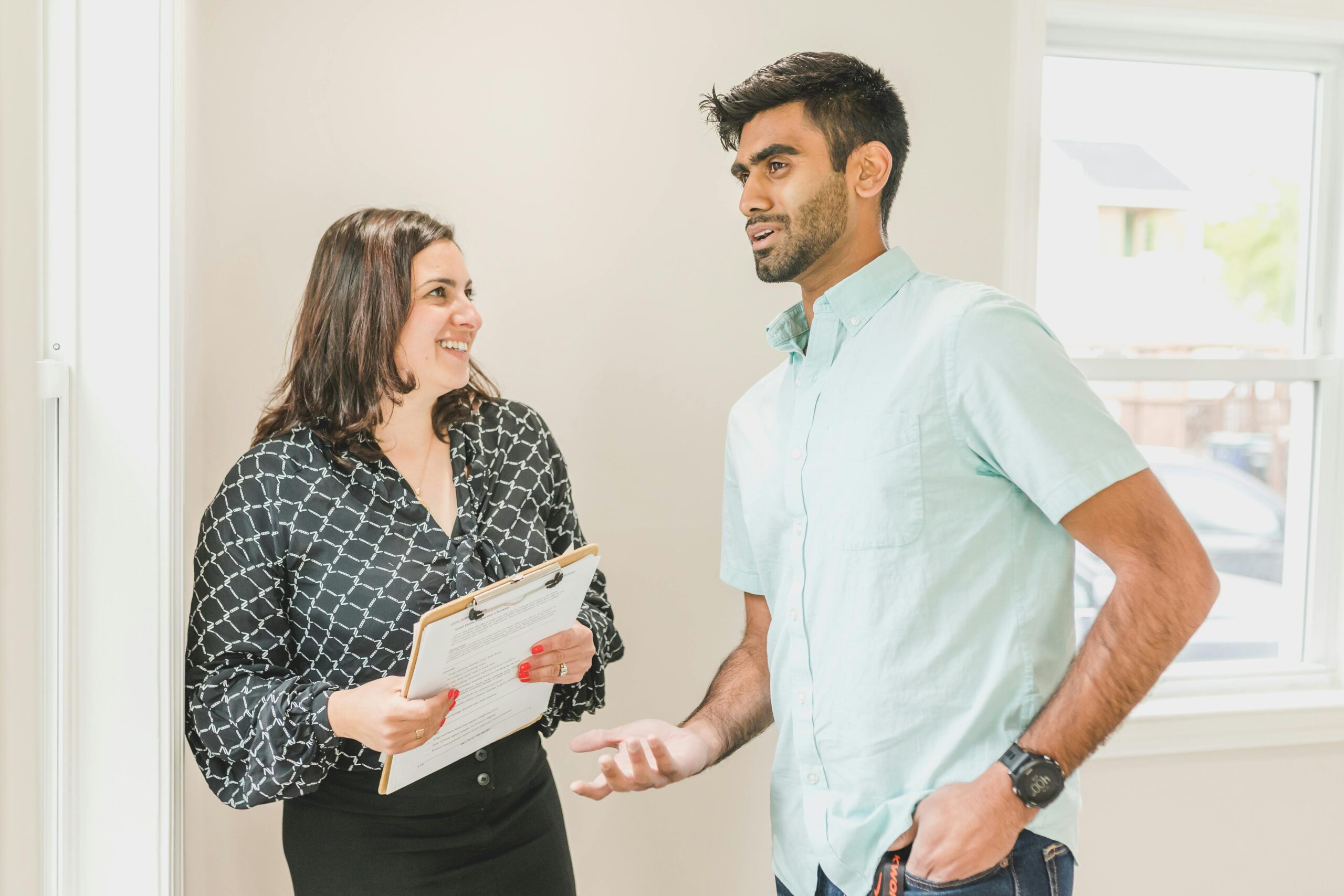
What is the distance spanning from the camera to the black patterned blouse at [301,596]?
48.8 inches

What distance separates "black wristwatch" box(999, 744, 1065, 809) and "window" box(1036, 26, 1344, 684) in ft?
4.74

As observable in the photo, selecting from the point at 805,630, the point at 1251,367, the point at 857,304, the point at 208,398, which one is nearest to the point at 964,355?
the point at 857,304

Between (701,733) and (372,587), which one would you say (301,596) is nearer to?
(372,587)

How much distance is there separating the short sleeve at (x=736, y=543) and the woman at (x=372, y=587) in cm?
22

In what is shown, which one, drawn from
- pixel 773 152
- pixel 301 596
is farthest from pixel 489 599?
pixel 773 152

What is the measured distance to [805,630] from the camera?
1.22 m

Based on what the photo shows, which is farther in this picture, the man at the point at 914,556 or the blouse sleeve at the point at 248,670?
the blouse sleeve at the point at 248,670

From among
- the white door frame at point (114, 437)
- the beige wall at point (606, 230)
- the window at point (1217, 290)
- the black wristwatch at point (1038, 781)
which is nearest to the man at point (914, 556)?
the black wristwatch at point (1038, 781)

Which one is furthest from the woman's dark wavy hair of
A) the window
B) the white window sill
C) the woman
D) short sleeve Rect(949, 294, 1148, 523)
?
the white window sill

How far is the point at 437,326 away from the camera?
55.8 inches

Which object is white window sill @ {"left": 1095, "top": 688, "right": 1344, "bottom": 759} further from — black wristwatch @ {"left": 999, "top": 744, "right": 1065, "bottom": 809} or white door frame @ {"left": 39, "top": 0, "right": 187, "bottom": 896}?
white door frame @ {"left": 39, "top": 0, "right": 187, "bottom": 896}

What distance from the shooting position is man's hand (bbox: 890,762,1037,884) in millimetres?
1063

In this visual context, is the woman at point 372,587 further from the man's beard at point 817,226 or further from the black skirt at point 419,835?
the man's beard at point 817,226

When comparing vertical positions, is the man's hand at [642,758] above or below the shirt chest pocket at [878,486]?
below
